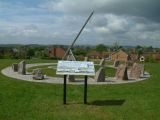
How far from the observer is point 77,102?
12516mm

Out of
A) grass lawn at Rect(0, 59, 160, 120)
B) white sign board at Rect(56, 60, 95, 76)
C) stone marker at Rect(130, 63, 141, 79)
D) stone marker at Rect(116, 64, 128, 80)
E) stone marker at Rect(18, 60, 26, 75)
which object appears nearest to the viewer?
grass lawn at Rect(0, 59, 160, 120)

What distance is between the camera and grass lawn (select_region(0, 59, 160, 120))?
1039cm

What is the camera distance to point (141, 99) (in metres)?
13.4

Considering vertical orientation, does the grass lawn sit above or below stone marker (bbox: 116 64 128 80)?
below

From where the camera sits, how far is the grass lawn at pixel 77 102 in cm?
1039

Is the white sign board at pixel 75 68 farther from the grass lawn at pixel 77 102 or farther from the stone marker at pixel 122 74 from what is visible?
the stone marker at pixel 122 74

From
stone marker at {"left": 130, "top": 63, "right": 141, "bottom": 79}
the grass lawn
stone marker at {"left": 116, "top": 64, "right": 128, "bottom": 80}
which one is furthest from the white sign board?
stone marker at {"left": 130, "top": 63, "right": 141, "bottom": 79}

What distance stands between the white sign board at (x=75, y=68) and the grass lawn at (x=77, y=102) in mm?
1232

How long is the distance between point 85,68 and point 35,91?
3.45 m

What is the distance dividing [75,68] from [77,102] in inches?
55.0

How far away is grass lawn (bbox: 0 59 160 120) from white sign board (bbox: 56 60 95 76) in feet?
4.04

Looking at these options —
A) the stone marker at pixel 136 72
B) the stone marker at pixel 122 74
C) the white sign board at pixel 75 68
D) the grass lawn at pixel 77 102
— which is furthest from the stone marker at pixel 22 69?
the white sign board at pixel 75 68

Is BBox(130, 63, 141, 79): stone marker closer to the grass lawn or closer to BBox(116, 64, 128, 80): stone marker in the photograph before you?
BBox(116, 64, 128, 80): stone marker

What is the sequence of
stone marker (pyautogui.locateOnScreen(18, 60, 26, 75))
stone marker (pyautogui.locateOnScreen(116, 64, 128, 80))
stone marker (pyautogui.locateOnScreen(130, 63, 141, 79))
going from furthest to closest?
stone marker (pyautogui.locateOnScreen(18, 60, 26, 75)) < stone marker (pyautogui.locateOnScreen(130, 63, 141, 79)) < stone marker (pyautogui.locateOnScreen(116, 64, 128, 80))
